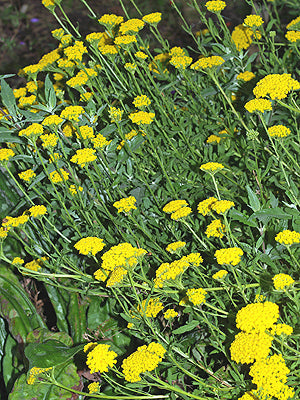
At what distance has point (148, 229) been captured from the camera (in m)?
1.64

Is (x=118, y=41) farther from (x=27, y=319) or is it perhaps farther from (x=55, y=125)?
(x=27, y=319)

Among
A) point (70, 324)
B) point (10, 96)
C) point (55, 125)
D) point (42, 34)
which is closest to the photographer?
point (55, 125)

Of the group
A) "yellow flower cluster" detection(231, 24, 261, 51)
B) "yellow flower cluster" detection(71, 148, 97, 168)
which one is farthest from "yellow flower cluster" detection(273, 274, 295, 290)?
"yellow flower cluster" detection(231, 24, 261, 51)

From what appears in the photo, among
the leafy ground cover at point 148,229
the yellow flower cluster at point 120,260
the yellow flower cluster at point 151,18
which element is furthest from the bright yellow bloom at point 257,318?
the yellow flower cluster at point 151,18

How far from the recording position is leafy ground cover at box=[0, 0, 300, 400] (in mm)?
1260

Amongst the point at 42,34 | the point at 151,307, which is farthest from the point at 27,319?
the point at 42,34

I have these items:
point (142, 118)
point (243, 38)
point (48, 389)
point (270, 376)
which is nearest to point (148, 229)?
point (142, 118)

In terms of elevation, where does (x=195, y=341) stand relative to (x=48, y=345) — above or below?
below

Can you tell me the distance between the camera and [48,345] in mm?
1538

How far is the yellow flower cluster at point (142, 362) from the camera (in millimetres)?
1108

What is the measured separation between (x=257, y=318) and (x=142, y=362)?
30 centimetres

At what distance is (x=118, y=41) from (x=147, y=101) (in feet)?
0.74

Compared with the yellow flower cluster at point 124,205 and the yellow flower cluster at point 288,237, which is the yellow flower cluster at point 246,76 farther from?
the yellow flower cluster at point 288,237

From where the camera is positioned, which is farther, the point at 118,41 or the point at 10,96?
the point at 10,96
